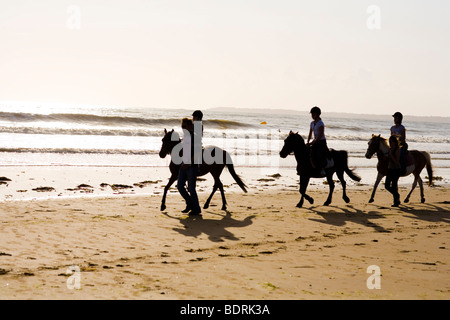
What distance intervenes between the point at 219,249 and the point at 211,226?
1.95 m

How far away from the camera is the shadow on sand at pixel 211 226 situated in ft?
30.5

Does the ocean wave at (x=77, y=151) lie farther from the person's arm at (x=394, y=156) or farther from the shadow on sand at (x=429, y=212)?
the shadow on sand at (x=429, y=212)

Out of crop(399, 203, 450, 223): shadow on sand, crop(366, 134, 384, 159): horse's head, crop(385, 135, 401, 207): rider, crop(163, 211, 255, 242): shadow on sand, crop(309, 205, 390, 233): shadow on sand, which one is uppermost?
crop(366, 134, 384, 159): horse's head

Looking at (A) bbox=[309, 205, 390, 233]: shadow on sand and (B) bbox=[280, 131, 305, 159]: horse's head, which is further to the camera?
(B) bbox=[280, 131, 305, 159]: horse's head

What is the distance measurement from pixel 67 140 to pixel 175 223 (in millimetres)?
24741

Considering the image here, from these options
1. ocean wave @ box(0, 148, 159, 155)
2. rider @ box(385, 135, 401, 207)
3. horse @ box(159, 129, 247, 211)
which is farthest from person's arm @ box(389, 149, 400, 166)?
ocean wave @ box(0, 148, 159, 155)

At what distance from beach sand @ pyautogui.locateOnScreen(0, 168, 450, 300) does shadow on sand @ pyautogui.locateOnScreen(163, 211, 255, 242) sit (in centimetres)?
2

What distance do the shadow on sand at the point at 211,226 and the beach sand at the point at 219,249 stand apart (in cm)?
2

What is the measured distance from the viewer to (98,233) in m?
9.09

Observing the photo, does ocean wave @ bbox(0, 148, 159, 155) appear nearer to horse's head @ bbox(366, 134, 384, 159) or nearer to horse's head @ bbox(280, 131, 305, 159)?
horse's head @ bbox(280, 131, 305, 159)

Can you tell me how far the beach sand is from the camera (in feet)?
19.9

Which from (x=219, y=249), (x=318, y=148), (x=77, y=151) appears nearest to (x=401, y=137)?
(x=318, y=148)

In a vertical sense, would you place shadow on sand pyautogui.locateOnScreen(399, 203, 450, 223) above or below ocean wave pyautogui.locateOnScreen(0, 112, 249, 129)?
below
